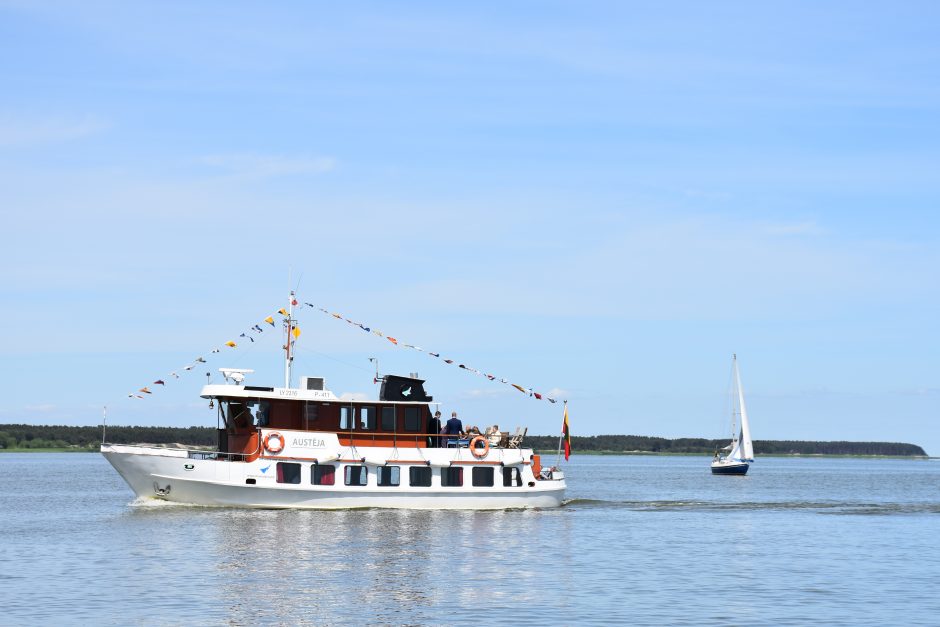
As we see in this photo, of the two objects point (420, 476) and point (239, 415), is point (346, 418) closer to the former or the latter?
point (420, 476)

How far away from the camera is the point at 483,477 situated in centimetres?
4403

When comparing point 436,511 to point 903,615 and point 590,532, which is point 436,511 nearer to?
point 590,532

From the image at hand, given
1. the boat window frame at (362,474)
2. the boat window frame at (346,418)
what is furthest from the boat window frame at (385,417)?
the boat window frame at (362,474)

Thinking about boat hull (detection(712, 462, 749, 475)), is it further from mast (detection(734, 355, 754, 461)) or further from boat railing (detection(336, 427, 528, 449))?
boat railing (detection(336, 427, 528, 449))

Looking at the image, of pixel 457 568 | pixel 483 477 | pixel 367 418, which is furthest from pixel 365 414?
pixel 457 568

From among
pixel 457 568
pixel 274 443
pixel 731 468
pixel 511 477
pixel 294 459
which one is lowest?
pixel 457 568

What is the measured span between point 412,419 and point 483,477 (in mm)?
3601

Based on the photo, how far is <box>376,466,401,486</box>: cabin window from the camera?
4256cm

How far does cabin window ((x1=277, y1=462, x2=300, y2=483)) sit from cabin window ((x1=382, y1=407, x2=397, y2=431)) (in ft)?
11.6

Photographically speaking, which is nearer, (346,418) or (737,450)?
(346,418)

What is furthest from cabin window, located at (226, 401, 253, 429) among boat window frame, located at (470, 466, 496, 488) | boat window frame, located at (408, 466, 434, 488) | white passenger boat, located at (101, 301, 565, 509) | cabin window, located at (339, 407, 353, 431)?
boat window frame, located at (470, 466, 496, 488)

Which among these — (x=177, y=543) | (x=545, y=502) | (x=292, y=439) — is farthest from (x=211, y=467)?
(x=545, y=502)

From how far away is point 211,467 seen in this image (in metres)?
40.7

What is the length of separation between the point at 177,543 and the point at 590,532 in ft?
47.5
